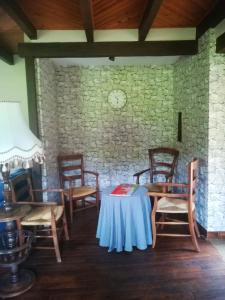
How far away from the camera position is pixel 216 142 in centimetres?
300

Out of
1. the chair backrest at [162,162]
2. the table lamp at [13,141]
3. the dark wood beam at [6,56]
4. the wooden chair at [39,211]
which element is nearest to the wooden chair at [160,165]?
the chair backrest at [162,162]

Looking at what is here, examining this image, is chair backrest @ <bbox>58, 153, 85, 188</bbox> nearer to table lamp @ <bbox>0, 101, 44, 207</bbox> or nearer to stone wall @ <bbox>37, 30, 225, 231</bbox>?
stone wall @ <bbox>37, 30, 225, 231</bbox>

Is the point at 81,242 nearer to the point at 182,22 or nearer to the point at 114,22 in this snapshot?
the point at 114,22

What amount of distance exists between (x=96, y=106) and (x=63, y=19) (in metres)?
1.67

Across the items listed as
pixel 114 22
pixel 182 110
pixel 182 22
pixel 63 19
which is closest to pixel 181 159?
pixel 182 110

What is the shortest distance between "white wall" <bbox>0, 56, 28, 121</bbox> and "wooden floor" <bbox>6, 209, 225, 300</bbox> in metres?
2.70

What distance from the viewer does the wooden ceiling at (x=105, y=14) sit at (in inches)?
102

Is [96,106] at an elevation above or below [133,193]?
above

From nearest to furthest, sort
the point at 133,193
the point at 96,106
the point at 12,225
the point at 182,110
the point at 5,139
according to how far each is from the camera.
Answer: the point at 5,139, the point at 12,225, the point at 133,193, the point at 182,110, the point at 96,106

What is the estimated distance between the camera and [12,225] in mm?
2375

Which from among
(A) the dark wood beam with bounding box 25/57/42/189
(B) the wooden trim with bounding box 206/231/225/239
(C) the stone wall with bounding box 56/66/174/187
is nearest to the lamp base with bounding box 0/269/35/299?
(A) the dark wood beam with bounding box 25/57/42/189

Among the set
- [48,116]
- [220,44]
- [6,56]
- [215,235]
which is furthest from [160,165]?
[6,56]

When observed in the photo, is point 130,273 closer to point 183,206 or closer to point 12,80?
point 183,206

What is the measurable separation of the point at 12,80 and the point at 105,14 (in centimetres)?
232
